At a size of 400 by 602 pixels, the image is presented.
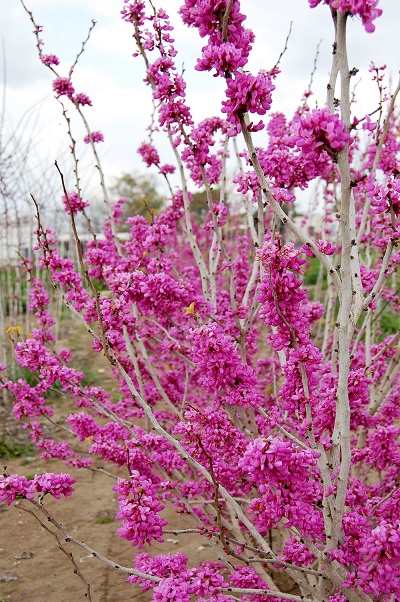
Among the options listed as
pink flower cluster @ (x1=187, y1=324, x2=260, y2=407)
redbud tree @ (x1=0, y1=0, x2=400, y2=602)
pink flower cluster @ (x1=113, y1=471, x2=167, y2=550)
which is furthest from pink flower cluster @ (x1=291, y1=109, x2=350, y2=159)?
pink flower cluster @ (x1=113, y1=471, x2=167, y2=550)

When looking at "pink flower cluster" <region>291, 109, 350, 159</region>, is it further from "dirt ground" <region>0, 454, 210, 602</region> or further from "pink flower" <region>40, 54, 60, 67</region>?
"dirt ground" <region>0, 454, 210, 602</region>

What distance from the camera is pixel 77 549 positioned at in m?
4.03

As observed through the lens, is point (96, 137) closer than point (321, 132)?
No

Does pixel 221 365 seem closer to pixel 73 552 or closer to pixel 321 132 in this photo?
pixel 321 132

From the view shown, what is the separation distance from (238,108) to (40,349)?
1.86 m

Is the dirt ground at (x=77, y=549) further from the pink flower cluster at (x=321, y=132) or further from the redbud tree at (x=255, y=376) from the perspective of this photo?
the pink flower cluster at (x=321, y=132)

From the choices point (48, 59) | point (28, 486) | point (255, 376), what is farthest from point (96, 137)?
point (28, 486)

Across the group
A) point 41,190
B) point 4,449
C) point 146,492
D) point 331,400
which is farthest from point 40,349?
point 41,190

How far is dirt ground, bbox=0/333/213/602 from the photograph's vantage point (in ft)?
11.4

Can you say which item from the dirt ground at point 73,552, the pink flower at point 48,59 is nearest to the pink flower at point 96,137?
the pink flower at point 48,59

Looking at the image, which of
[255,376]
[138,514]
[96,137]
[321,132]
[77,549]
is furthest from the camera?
[96,137]

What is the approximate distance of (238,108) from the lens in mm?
1689

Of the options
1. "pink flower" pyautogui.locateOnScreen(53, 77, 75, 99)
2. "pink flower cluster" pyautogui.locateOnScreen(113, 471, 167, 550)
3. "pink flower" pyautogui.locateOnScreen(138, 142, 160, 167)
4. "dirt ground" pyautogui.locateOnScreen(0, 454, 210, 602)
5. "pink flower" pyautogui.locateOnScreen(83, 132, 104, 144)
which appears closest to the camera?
"pink flower cluster" pyautogui.locateOnScreen(113, 471, 167, 550)

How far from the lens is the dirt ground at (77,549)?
3469 mm
